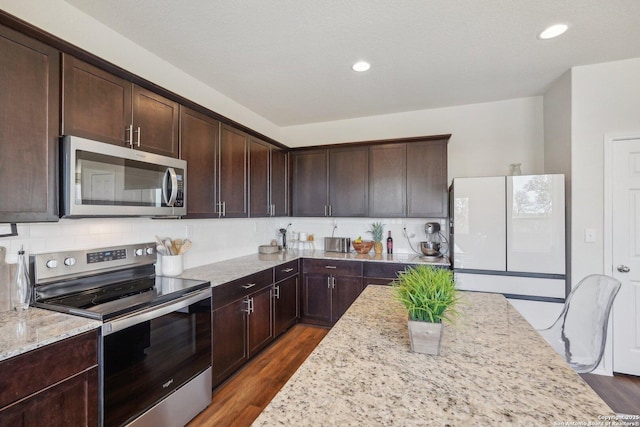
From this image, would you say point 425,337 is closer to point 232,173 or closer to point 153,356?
point 153,356

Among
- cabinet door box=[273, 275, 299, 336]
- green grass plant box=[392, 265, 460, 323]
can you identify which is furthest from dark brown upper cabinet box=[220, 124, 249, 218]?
green grass plant box=[392, 265, 460, 323]

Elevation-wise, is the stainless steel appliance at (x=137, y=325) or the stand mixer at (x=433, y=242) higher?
the stand mixer at (x=433, y=242)

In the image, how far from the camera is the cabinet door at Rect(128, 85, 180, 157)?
198 cm

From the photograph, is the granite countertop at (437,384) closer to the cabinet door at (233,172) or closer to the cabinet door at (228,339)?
the cabinet door at (228,339)

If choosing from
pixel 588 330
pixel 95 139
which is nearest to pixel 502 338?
pixel 588 330

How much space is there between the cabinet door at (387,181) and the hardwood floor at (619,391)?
88.1 inches

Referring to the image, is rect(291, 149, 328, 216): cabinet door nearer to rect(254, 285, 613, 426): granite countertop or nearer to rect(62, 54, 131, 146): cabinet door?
rect(62, 54, 131, 146): cabinet door

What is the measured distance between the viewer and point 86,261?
6.32 feet

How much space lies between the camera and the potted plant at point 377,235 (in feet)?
12.7

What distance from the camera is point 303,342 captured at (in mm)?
3238

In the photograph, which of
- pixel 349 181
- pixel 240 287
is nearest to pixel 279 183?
pixel 349 181

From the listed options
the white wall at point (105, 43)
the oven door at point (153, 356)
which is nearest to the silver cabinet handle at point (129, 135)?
the white wall at point (105, 43)

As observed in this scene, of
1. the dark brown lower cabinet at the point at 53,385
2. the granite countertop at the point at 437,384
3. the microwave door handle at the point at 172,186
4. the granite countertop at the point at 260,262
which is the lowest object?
the dark brown lower cabinet at the point at 53,385

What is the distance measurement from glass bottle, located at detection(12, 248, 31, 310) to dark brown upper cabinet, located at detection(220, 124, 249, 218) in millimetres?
1343
